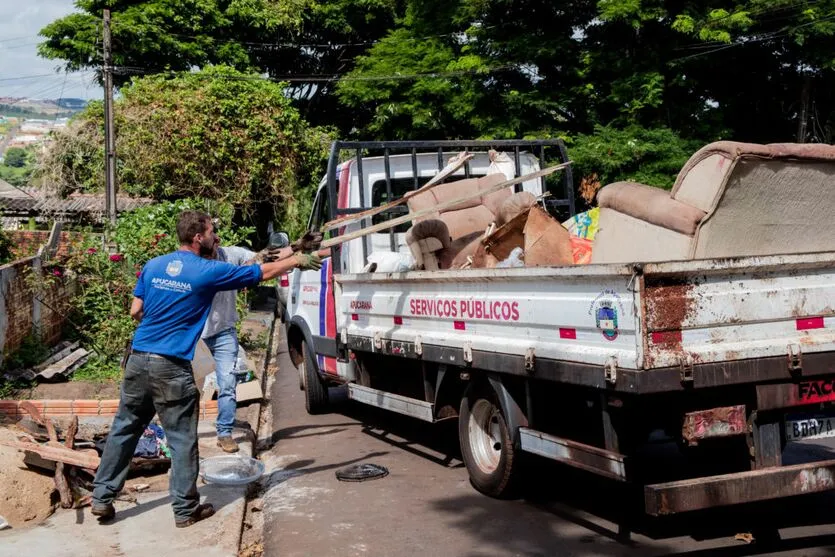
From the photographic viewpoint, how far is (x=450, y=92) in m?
22.8

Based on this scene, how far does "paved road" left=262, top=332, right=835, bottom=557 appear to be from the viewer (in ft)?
17.0

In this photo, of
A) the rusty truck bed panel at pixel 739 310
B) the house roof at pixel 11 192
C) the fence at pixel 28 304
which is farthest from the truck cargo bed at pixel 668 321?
the house roof at pixel 11 192

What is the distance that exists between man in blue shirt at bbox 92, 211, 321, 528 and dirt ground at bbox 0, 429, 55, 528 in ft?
1.56

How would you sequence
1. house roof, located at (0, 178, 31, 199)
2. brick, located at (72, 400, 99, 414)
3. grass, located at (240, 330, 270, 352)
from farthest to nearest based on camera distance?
house roof, located at (0, 178, 31, 199)
grass, located at (240, 330, 270, 352)
brick, located at (72, 400, 99, 414)

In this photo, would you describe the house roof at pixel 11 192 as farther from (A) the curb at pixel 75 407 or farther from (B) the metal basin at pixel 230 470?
(B) the metal basin at pixel 230 470

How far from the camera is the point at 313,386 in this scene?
9.59 m

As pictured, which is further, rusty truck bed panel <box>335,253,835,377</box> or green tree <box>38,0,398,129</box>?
green tree <box>38,0,398,129</box>

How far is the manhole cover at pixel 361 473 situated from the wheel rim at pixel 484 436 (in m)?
1.03

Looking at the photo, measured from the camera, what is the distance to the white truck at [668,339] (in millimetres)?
4609

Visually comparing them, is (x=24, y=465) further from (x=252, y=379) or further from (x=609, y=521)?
(x=252, y=379)

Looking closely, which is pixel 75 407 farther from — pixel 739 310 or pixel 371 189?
pixel 739 310

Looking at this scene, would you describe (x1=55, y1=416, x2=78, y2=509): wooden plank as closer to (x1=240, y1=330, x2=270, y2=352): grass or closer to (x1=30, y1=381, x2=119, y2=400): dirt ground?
(x1=30, y1=381, x2=119, y2=400): dirt ground

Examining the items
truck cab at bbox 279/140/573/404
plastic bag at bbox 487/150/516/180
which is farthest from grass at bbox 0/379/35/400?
plastic bag at bbox 487/150/516/180

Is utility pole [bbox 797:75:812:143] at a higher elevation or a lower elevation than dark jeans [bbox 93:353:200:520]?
higher
